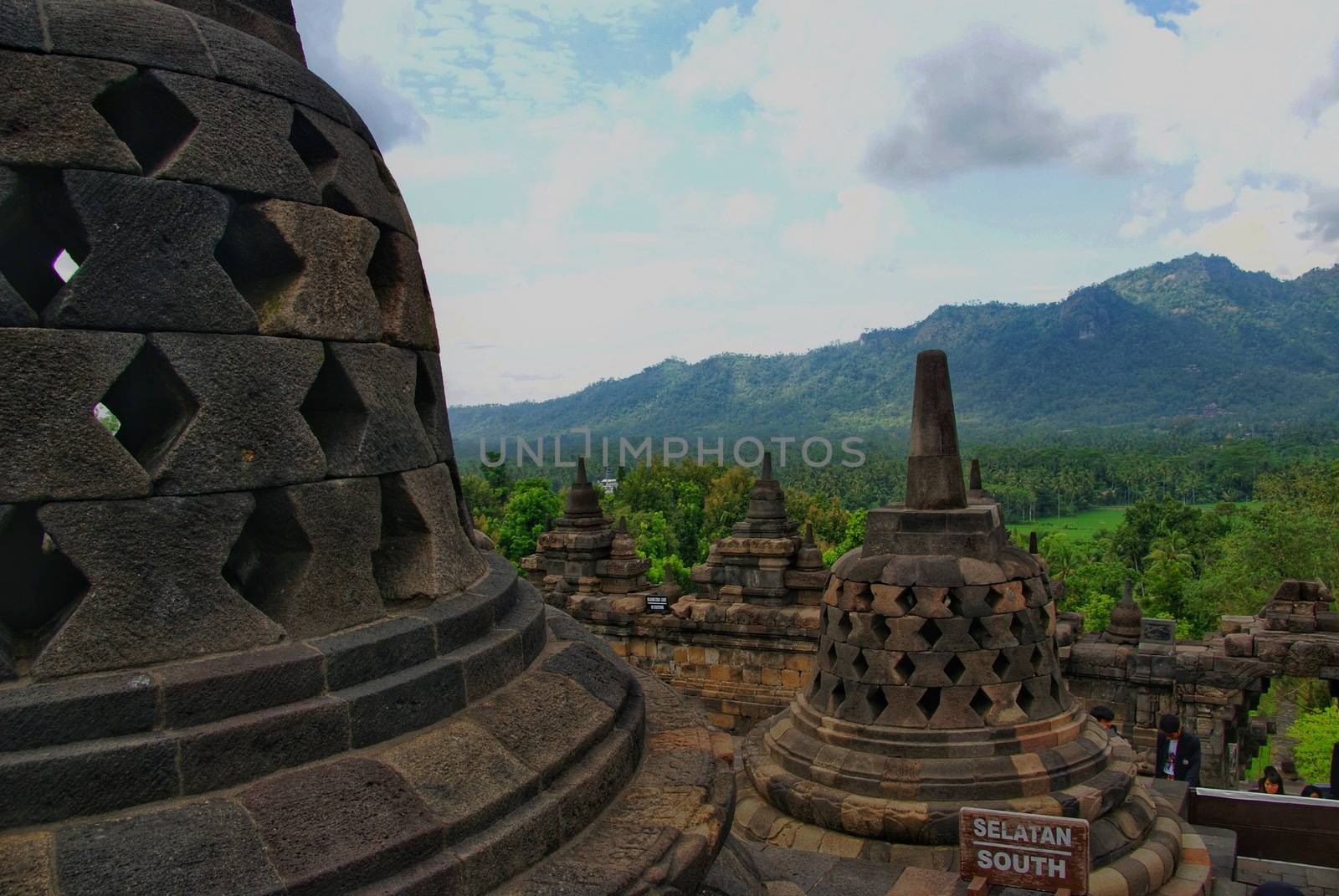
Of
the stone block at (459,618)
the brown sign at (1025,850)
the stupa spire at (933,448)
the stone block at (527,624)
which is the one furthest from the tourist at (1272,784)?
the stone block at (459,618)

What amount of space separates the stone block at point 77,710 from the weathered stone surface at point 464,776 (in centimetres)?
63

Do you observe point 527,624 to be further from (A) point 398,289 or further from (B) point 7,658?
(B) point 7,658

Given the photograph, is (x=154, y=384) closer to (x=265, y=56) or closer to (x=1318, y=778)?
(x=265, y=56)

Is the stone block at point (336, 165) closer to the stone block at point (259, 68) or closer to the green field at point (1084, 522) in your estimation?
the stone block at point (259, 68)

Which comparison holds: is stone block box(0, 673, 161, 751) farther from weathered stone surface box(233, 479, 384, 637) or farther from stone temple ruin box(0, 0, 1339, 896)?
weathered stone surface box(233, 479, 384, 637)

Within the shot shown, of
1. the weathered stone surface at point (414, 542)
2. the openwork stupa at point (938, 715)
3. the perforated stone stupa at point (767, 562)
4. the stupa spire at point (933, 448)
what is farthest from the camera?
the perforated stone stupa at point (767, 562)

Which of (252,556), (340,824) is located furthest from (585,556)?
(340,824)

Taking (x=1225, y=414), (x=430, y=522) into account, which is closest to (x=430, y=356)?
(x=430, y=522)

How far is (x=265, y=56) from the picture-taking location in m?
2.85

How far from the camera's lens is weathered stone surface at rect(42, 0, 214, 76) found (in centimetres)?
→ 243

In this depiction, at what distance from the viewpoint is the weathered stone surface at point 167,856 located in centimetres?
196

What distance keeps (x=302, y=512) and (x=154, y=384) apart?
0.53 meters

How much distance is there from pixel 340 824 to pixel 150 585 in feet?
2.60

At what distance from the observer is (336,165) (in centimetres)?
300
